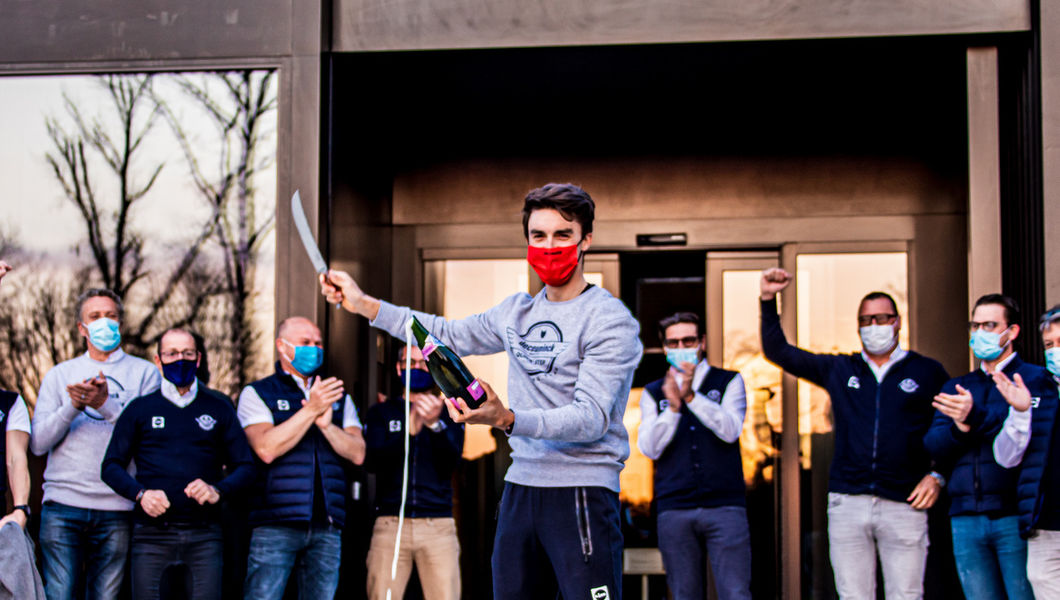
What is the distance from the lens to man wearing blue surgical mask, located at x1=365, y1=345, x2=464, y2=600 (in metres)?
6.73

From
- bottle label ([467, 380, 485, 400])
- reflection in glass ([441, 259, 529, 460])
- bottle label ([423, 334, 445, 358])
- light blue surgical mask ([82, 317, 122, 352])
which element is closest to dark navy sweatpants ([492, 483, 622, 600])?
bottle label ([467, 380, 485, 400])

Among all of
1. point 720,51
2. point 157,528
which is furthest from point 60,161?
point 720,51

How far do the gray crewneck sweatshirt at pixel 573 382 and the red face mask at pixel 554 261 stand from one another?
0.10 metres

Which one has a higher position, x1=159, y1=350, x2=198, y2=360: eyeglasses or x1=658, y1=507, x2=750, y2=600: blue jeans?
x1=159, y1=350, x2=198, y2=360: eyeglasses

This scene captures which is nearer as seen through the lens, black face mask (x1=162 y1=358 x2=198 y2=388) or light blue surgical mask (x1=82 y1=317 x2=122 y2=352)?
black face mask (x1=162 y1=358 x2=198 y2=388)

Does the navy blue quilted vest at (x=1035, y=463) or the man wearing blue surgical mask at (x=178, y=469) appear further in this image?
the man wearing blue surgical mask at (x=178, y=469)

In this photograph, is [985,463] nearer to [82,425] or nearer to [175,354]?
[175,354]

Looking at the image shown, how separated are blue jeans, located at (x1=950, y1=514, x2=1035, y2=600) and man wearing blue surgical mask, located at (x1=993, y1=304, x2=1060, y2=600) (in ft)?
0.32

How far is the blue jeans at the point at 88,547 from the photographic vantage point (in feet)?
20.2

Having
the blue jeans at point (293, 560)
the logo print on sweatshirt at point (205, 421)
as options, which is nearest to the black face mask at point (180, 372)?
the logo print on sweatshirt at point (205, 421)

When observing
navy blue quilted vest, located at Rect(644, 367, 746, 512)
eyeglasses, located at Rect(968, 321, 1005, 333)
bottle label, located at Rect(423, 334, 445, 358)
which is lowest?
navy blue quilted vest, located at Rect(644, 367, 746, 512)

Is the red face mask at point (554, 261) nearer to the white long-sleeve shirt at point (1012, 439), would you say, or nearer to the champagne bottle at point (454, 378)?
the champagne bottle at point (454, 378)

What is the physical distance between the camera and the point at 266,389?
21.6ft

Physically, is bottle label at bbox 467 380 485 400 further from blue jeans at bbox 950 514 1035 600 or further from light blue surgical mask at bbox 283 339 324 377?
blue jeans at bbox 950 514 1035 600
